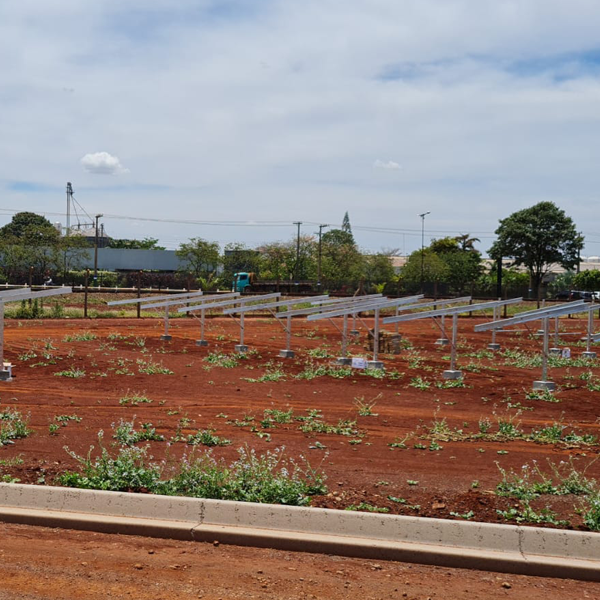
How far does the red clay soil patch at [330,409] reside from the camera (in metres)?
8.03

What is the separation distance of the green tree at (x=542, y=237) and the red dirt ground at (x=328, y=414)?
5818 cm

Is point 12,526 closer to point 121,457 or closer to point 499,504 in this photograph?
point 121,457

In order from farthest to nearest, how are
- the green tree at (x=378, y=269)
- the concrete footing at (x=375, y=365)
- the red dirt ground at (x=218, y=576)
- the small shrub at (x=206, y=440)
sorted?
the green tree at (x=378, y=269), the concrete footing at (x=375, y=365), the small shrub at (x=206, y=440), the red dirt ground at (x=218, y=576)

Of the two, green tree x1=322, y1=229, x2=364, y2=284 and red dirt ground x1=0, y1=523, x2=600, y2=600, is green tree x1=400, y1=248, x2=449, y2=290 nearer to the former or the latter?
green tree x1=322, y1=229, x2=364, y2=284

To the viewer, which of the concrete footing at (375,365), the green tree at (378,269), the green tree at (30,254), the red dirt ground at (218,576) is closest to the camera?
the red dirt ground at (218,576)

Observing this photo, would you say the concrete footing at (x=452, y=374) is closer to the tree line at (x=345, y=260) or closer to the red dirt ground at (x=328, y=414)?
the red dirt ground at (x=328, y=414)

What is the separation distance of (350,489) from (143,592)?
9.14ft

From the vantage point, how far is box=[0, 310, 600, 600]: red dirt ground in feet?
24.0

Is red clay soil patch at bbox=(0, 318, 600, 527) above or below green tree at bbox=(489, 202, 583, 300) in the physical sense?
below

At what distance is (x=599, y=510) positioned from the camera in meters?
6.72

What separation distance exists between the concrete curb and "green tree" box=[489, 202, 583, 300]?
2902 inches

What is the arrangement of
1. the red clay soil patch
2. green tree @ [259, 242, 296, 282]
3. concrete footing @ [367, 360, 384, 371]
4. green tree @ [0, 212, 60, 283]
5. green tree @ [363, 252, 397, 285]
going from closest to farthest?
the red clay soil patch < concrete footing @ [367, 360, 384, 371] < green tree @ [0, 212, 60, 283] < green tree @ [259, 242, 296, 282] < green tree @ [363, 252, 397, 285]

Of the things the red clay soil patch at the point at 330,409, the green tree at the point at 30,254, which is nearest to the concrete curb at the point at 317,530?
the red clay soil patch at the point at 330,409

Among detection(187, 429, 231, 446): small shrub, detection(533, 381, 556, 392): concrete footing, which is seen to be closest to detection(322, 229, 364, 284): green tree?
detection(533, 381, 556, 392): concrete footing
